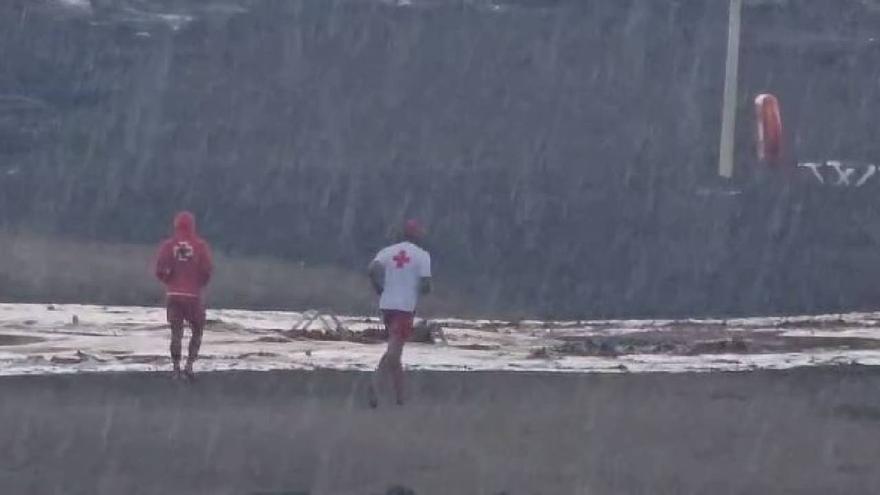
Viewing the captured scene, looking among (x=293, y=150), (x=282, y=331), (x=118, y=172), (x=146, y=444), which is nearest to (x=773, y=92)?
(x=293, y=150)

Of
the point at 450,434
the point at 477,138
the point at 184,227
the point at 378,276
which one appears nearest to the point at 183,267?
the point at 184,227

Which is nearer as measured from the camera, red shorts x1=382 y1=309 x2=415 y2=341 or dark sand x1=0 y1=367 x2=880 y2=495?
dark sand x1=0 y1=367 x2=880 y2=495

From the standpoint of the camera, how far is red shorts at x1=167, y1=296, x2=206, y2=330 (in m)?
16.9

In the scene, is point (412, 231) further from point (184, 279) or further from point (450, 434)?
point (450, 434)

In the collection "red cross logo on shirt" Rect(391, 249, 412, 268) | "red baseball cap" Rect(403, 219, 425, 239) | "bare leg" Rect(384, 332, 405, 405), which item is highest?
"red baseball cap" Rect(403, 219, 425, 239)

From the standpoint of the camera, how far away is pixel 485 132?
5012cm

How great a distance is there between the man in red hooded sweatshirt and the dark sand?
15.1 inches

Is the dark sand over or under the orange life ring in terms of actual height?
under

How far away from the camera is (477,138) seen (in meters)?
49.2

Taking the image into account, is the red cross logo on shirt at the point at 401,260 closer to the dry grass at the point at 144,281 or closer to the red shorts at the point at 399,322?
the red shorts at the point at 399,322

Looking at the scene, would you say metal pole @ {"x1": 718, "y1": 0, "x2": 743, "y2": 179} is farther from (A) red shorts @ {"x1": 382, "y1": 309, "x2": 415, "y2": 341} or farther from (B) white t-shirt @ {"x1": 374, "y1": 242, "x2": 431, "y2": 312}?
(A) red shorts @ {"x1": 382, "y1": 309, "x2": 415, "y2": 341}

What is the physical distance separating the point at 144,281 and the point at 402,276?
14.2 meters

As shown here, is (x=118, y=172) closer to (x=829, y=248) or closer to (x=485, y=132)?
(x=485, y=132)

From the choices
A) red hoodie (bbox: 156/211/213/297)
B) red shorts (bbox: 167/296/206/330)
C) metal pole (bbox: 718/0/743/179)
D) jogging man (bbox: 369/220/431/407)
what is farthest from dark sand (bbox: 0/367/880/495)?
metal pole (bbox: 718/0/743/179)
